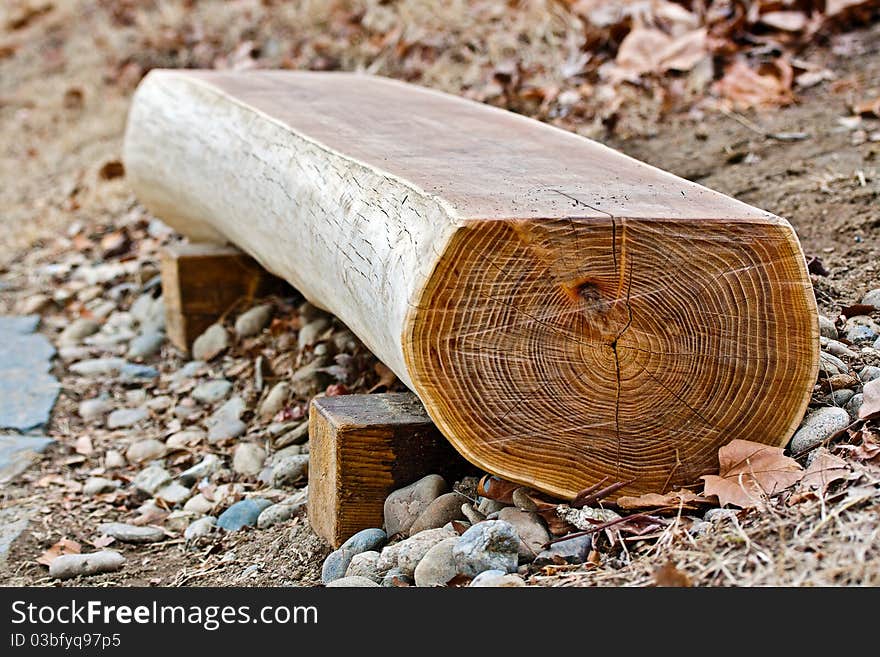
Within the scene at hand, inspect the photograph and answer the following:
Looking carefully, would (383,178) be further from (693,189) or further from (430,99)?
(430,99)

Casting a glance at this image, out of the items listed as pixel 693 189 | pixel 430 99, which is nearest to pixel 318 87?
pixel 430 99

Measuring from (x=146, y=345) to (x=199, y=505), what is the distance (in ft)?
4.63

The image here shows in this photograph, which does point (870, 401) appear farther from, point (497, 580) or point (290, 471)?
point (290, 471)

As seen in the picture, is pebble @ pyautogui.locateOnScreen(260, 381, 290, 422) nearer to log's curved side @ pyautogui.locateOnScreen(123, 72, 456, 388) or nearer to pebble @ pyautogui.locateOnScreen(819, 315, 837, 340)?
log's curved side @ pyautogui.locateOnScreen(123, 72, 456, 388)

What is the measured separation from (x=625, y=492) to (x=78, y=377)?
2710mm

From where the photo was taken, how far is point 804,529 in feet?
6.53

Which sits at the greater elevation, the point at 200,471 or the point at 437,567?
the point at 437,567

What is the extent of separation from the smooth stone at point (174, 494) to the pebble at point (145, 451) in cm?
26

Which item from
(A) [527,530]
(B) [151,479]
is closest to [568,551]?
(A) [527,530]

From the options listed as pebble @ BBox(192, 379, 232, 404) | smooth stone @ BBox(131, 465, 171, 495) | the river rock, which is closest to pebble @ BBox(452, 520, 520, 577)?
smooth stone @ BBox(131, 465, 171, 495)

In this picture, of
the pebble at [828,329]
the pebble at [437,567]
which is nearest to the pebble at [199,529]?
the pebble at [437,567]

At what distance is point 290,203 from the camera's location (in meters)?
2.94

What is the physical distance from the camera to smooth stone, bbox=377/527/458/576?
227cm

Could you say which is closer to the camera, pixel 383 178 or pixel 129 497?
pixel 383 178
